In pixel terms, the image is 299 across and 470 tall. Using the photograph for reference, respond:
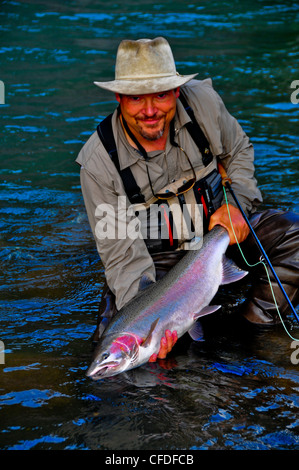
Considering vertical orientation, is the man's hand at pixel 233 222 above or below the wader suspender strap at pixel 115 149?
below

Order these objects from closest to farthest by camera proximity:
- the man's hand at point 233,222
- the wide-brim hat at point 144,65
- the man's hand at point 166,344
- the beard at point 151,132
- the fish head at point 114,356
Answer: the fish head at point 114,356 < the man's hand at point 166,344 < the wide-brim hat at point 144,65 < the beard at point 151,132 < the man's hand at point 233,222

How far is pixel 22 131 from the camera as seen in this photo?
938 cm

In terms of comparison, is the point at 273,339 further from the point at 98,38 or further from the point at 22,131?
the point at 98,38

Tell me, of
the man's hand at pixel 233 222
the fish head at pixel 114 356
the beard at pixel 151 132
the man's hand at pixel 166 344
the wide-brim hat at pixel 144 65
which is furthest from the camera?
the man's hand at pixel 233 222

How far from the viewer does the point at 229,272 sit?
4.52 metres

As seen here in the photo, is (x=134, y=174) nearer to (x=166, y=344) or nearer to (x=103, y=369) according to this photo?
(x=166, y=344)

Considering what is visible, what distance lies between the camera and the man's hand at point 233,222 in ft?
15.0

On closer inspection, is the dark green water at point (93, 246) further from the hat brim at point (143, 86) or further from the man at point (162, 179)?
the hat brim at point (143, 86)

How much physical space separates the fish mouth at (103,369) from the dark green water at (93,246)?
0.11 metres

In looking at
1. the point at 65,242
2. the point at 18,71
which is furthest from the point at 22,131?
the point at 65,242

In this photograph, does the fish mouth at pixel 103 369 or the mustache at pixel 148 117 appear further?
the mustache at pixel 148 117

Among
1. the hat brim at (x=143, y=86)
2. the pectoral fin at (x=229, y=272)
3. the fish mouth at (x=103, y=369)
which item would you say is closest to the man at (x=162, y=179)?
the hat brim at (x=143, y=86)

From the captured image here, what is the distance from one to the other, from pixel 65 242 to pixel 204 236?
2.35 meters

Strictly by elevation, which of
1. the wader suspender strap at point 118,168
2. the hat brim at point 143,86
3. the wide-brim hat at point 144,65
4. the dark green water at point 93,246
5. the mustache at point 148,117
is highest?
the wide-brim hat at point 144,65
